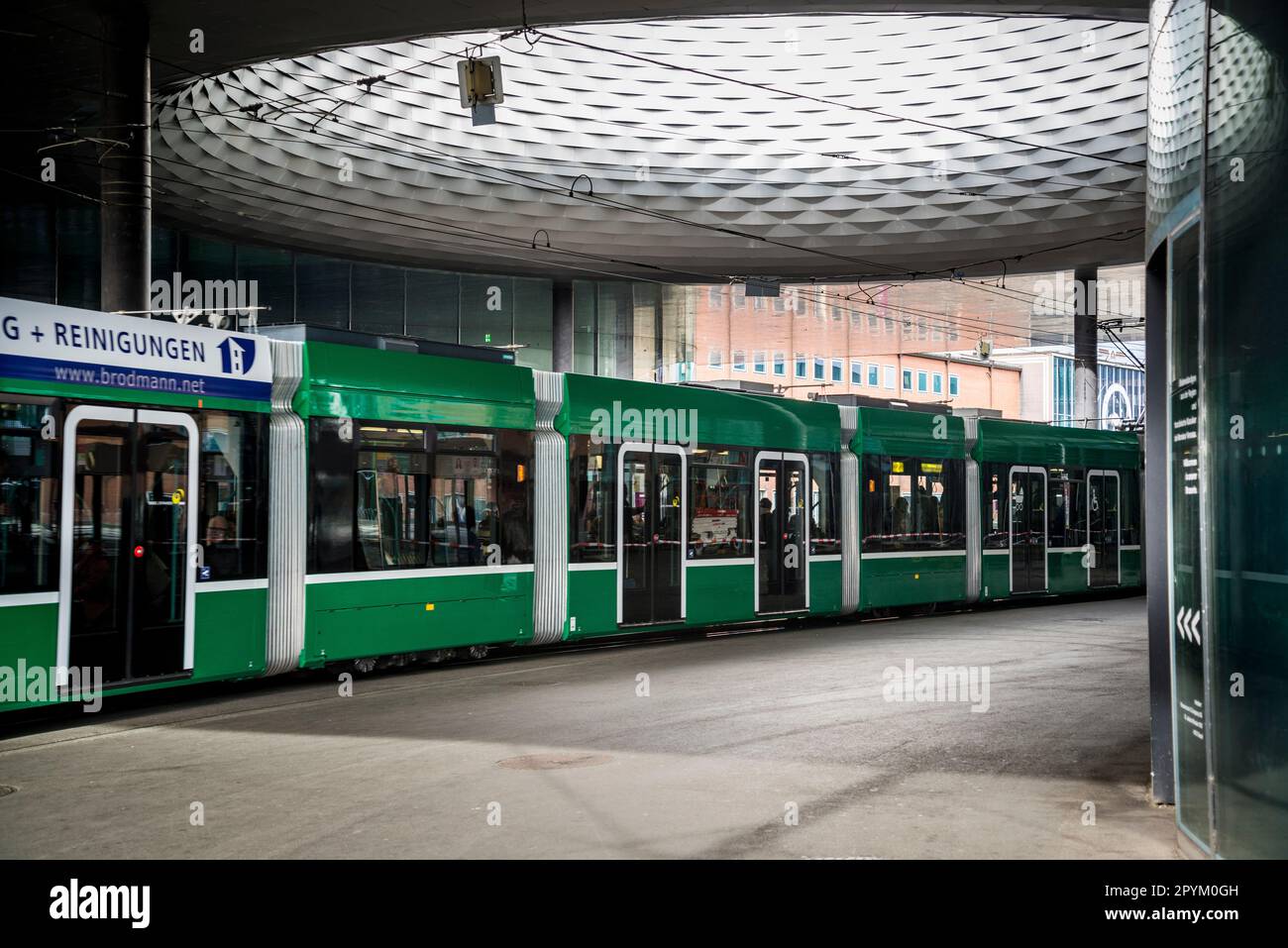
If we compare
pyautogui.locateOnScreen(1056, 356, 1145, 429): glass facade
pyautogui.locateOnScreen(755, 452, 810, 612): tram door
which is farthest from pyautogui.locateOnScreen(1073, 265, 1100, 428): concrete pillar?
pyautogui.locateOnScreen(1056, 356, 1145, 429): glass facade

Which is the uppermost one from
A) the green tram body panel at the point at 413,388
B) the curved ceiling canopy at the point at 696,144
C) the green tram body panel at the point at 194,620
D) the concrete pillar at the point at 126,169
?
the curved ceiling canopy at the point at 696,144

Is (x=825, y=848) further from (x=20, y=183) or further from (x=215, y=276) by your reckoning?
(x=215, y=276)

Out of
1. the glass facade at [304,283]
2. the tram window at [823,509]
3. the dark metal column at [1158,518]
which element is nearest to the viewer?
the dark metal column at [1158,518]

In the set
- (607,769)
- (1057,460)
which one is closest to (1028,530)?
(1057,460)

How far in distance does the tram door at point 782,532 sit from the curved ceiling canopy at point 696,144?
27.9 ft

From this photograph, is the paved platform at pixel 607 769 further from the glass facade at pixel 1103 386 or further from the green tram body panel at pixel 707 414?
the glass facade at pixel 1103 386

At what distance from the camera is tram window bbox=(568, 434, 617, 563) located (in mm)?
17078

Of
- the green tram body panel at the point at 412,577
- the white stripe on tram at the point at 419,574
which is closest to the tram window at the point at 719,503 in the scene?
the green tram body panel at the point at 412,577

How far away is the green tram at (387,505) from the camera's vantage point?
1127cm

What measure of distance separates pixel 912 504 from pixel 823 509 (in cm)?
263

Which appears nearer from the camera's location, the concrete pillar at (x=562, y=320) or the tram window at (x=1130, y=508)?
the tram window at (x=1130, y=508)

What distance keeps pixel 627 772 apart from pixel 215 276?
93.8ft

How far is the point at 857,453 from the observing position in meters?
22.4

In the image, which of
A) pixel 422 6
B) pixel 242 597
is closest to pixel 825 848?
pixel 242 597
